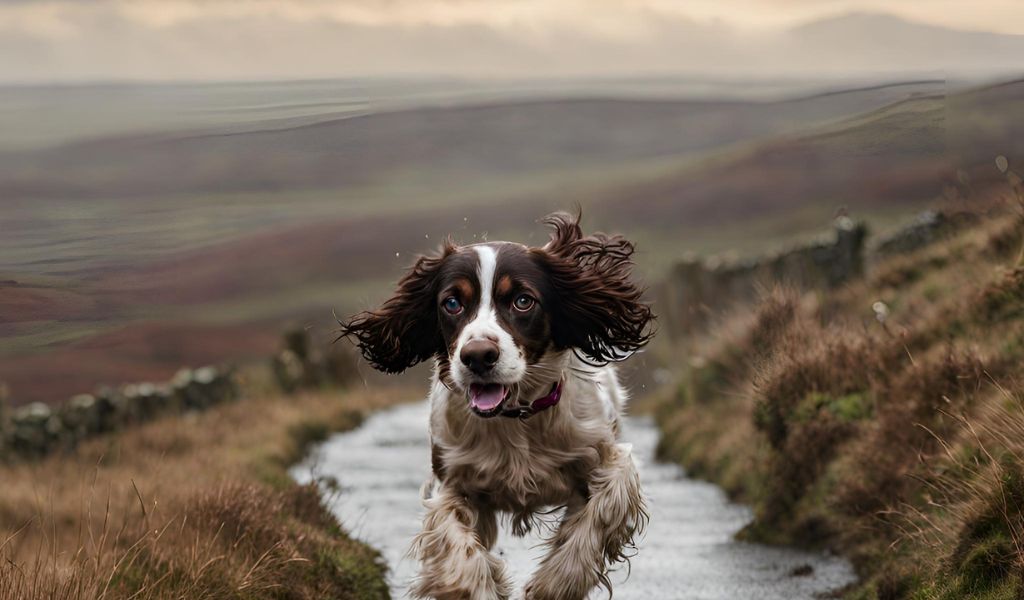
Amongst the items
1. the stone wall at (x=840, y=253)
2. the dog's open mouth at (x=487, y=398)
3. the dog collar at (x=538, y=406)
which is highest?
the dog's open mouth at (x=487, y=398)

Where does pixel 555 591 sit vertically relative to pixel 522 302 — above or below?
below

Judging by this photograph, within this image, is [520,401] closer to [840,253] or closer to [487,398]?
[487,398]

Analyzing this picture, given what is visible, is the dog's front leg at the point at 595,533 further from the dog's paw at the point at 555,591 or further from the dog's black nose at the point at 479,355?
the dog's black nose at the point at 479,355

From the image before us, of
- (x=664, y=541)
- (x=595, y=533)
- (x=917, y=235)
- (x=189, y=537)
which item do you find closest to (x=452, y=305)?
(x=595, y=533)

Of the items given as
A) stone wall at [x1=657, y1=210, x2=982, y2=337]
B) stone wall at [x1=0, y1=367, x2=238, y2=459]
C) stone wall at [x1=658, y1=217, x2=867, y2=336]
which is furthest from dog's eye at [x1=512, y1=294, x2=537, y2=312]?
stone wall at [x1=0, y1=367, x2=238, y2=459]

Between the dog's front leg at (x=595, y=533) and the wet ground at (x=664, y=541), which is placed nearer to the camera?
the dog's front leg at (x=595, y=533)

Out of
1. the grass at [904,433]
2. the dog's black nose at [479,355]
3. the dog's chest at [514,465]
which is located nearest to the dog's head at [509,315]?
the dog's black nose at [479,355]

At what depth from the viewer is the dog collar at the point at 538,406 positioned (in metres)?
5.93

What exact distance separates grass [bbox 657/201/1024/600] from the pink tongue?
2023 millimetres

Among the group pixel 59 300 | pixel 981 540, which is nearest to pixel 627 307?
pixel 981 540

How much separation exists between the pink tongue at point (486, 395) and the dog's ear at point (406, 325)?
94cm

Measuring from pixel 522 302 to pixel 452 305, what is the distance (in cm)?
31

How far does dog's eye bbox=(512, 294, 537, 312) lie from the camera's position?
5.82m

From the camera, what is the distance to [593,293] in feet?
21.1
